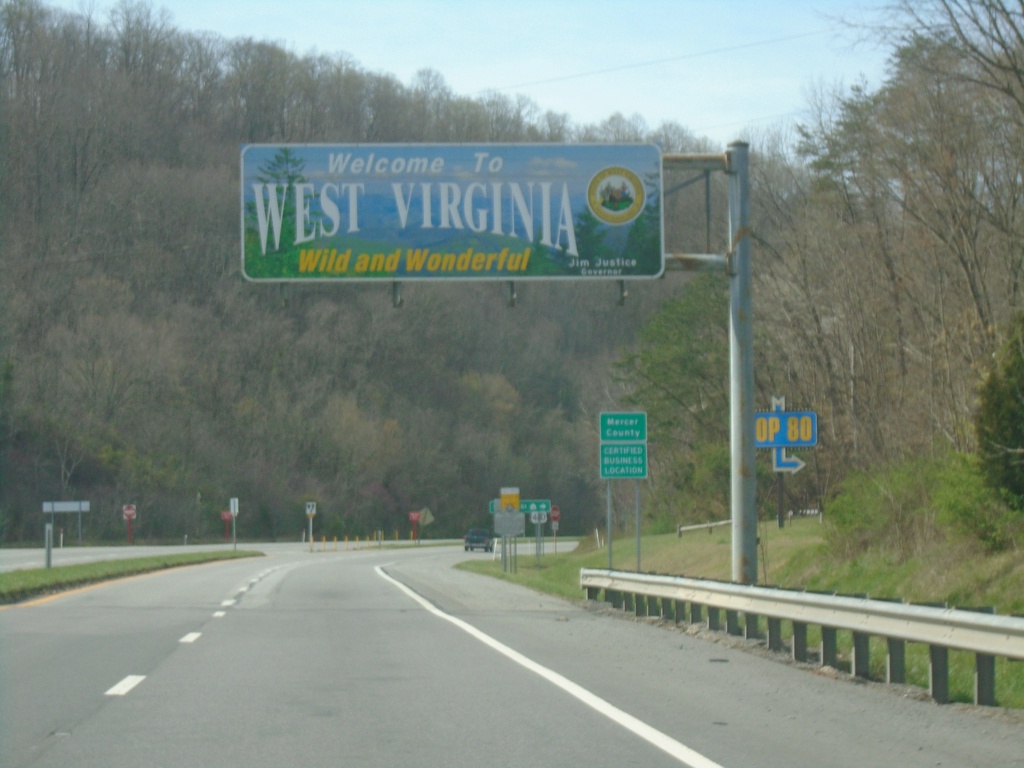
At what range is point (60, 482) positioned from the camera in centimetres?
8050

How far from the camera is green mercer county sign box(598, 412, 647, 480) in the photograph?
25953 mm

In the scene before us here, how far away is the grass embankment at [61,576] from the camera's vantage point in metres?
22.5

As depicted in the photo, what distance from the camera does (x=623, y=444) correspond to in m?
26.2

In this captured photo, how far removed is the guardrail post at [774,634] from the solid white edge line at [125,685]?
6.36 meters

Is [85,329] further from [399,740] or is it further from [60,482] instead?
[399,740]

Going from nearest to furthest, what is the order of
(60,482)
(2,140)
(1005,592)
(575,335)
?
(1005,592) → (60,482) → (2,140) → (575,335)

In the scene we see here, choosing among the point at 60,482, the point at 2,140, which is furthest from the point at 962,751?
the point at 2,140

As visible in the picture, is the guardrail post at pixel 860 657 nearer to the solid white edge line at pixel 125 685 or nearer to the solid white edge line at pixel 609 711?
the solid white edge line at pixel 609 711

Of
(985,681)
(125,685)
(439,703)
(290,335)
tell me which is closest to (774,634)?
(985,681)

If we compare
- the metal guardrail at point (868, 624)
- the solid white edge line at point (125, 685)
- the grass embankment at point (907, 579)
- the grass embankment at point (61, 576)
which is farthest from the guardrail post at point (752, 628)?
the grass embankment at point (61, 576)

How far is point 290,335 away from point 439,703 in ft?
326

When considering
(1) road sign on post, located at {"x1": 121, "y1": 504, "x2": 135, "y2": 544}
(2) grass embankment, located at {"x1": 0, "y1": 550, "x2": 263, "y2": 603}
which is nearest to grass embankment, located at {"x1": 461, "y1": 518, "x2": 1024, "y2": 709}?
(2) grass embankment, located at {"x1": 0, "y1": 550, "x2": 263, "y2": 603}

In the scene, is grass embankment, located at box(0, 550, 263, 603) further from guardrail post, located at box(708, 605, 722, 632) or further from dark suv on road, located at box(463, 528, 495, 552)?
dark suv on road, located at box(463, 528, 495, 552)

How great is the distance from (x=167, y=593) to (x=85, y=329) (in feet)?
251
